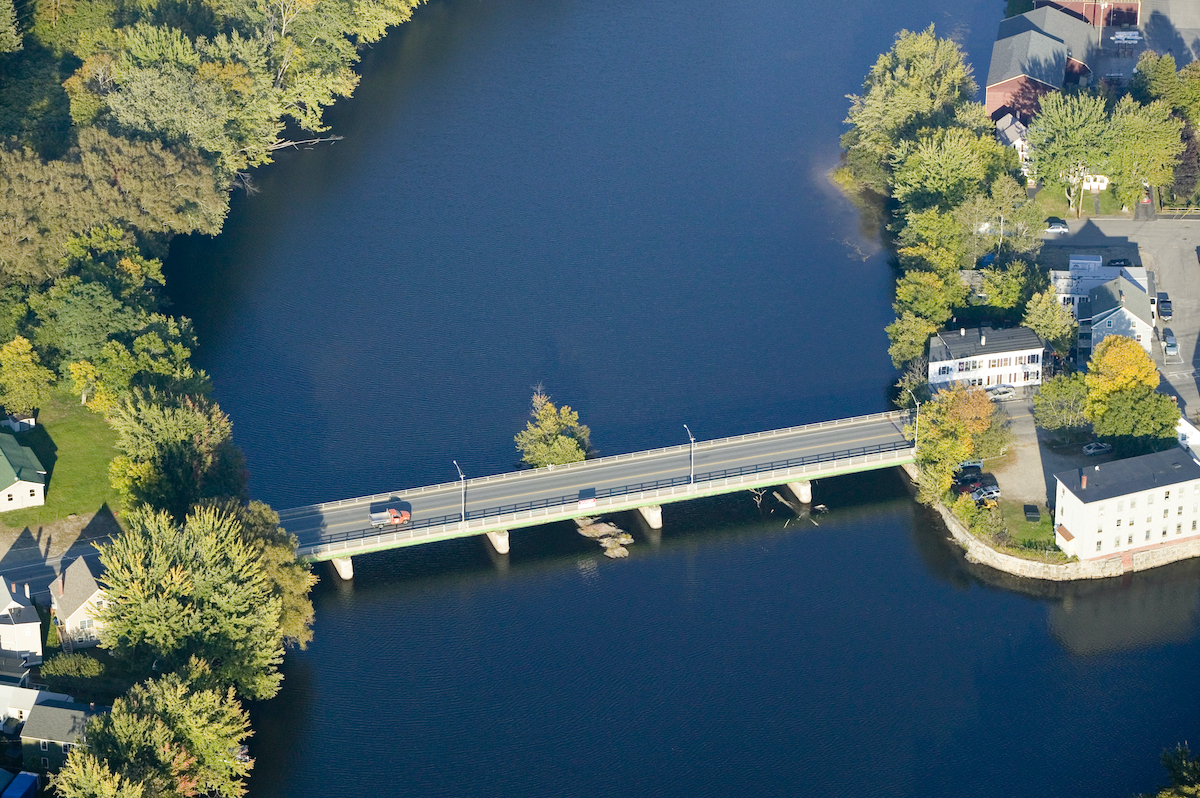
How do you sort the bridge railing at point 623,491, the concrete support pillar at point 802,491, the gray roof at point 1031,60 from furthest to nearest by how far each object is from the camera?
the gray roof at point 1031,60, the concrete support pillar at point 802,491, the bridge railing at point 623,491

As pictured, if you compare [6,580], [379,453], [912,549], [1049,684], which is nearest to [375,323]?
[379,453]

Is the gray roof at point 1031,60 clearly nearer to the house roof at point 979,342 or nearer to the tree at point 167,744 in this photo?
the house roof at point 979,342

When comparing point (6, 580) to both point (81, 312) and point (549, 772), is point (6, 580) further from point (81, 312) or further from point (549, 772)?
point (549, 772)

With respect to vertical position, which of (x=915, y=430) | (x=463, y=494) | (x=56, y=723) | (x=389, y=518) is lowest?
(x=56, y=723)

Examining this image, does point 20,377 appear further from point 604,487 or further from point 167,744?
point 604,487

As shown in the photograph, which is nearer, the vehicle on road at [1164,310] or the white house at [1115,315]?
the white house at [1115,315]

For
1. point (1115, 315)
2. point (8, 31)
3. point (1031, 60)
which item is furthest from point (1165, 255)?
point (8, 31)

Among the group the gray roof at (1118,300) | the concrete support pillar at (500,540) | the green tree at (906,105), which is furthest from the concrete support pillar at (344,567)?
the green tree at (906,105)
